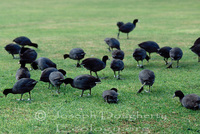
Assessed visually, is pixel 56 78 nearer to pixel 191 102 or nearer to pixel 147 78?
pixel 147 78

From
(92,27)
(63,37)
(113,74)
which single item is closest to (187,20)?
(92,27)

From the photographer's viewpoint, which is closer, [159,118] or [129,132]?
[129,132]

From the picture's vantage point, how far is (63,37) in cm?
2003

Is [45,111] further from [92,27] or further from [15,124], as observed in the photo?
[92,27]

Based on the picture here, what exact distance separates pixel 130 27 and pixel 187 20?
9707 millimetres

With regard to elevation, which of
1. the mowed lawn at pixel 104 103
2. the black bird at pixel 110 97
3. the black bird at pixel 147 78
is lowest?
the mowed lawn at pixel 104 103
